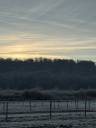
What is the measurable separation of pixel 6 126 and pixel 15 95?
58786 millimetres

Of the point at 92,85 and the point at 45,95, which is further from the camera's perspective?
the point at 92,85

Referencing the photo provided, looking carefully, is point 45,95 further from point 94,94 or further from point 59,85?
point 59,85

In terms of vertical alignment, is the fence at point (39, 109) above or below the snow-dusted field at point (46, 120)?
above

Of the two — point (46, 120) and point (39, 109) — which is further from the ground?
point (39, 109)

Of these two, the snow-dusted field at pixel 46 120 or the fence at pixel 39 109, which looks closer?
the snow-dusted field at pixel 46 120

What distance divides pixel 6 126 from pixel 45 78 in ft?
534

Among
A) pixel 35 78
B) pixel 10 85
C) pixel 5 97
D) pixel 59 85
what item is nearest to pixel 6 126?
pixel 5 97

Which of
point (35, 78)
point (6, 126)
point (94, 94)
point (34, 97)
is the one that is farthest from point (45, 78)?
point (6, 126)

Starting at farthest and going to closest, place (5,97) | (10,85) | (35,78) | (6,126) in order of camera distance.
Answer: (35,78)
(10,85)
(5,97)
(6,126)

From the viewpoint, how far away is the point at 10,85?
559 feet

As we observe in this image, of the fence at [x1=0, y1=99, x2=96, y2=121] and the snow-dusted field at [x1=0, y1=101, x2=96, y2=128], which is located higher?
the fence at [x1=0, y1=99, x2=96, y2=121]

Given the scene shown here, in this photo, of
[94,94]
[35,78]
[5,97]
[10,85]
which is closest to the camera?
[5,97]

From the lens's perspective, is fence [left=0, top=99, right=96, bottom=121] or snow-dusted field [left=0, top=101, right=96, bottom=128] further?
fence [left=0, top=99, right=96, bottom=121]

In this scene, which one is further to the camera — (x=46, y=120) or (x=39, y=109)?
(x=39, y=109)
